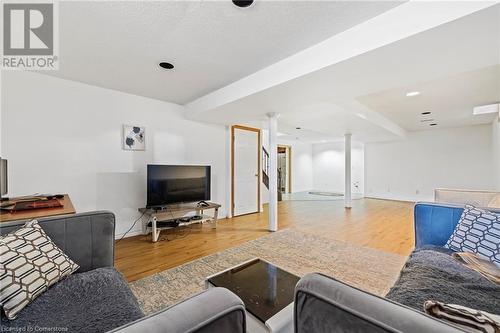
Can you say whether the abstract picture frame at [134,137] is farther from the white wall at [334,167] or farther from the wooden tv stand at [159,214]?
the white wall at [334,167]

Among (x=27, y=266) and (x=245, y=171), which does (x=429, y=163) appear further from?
(x=27, y=266)

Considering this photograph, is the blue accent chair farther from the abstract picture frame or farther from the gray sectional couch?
the abstract picture frame

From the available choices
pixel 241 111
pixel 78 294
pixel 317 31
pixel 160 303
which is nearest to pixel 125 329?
pixel 78 294

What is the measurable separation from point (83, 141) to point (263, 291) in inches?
124

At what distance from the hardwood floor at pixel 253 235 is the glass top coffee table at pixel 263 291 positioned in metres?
1.22

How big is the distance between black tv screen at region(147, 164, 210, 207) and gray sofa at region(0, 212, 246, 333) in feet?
5.85

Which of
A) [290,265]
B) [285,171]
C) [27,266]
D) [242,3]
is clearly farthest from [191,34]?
[285,171]

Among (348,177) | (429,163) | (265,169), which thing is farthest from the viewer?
(265,169)

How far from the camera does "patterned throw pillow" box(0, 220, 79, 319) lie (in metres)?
0.97

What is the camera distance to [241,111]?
345 cm

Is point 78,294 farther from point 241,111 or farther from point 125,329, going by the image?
point 241,111

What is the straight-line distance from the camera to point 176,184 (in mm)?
3512

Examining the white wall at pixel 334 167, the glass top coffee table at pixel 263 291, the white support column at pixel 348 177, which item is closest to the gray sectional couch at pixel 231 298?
the glass top coffee table at pixel 263 291

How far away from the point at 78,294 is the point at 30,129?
103 inches
